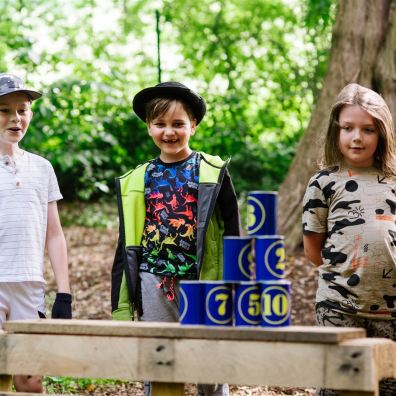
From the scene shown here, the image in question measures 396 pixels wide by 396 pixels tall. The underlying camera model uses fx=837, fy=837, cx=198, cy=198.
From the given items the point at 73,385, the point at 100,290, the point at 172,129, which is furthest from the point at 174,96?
the point at 100,290

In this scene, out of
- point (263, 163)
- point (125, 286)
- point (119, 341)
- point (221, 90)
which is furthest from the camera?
point (221, 90)

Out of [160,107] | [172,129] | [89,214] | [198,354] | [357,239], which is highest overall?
[89,214]

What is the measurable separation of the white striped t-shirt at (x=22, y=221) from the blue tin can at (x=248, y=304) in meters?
1.28

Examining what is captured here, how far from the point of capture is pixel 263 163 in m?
13.6

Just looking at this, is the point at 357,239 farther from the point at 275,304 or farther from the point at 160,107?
the point at 160,107

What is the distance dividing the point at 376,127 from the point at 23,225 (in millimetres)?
1582

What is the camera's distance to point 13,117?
3.75 metres

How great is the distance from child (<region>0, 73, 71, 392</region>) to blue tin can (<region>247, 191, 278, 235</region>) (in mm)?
1193

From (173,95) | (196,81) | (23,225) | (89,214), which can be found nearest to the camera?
(23,225)

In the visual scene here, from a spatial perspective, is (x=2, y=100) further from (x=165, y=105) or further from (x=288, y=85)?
(x=288, y=85)

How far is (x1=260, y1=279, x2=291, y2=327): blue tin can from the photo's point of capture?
266 centimetres

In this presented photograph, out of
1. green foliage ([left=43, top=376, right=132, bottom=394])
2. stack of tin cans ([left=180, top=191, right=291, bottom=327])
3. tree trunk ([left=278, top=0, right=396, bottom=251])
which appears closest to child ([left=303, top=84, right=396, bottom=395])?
stack of tin cans ([left=180, top=191, right=291, bottom=327])

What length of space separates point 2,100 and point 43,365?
1.41 meters

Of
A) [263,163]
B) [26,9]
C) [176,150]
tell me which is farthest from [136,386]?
[263,163]
